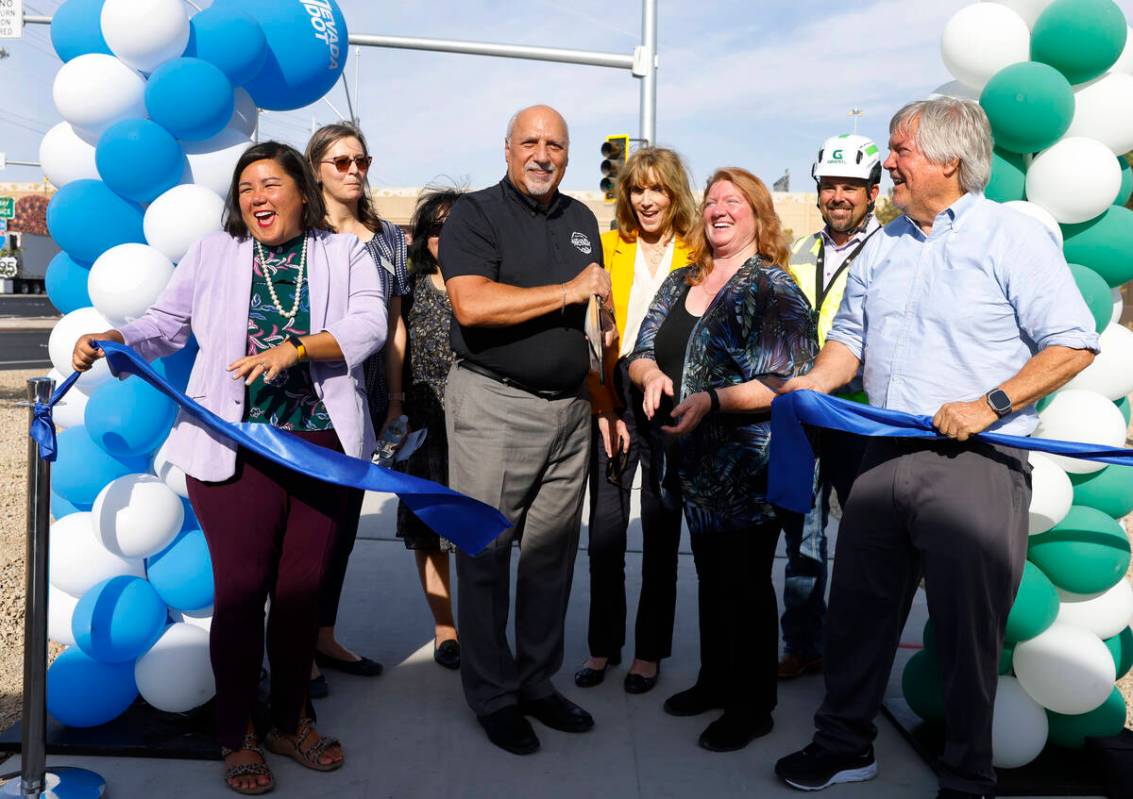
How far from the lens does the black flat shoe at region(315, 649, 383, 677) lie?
4.04m

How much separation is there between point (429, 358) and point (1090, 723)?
2.79 meters

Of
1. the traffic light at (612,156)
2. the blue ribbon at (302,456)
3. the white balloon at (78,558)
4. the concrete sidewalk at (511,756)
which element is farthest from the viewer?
the traffic light at (612,156)

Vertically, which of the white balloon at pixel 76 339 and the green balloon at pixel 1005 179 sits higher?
the green balloon at pixel 1005 179

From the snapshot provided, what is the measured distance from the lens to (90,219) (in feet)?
10.9

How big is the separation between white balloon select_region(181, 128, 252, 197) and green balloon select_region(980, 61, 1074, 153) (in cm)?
256

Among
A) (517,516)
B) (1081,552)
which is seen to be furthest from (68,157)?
(1081,552)

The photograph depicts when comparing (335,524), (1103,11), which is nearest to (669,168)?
(1103,11)

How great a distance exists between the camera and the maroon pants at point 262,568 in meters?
3.05

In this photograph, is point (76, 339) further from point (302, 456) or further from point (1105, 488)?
point (1105, 488)

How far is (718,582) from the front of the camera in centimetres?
355

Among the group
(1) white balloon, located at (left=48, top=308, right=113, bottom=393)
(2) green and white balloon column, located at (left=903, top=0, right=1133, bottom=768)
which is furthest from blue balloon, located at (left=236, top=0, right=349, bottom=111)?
(2) green and white balloon column, located at (left=903, top=0, right=1133, bottom=768)

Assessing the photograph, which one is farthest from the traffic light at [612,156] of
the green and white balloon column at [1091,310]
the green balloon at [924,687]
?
the green balloon at [924,687]

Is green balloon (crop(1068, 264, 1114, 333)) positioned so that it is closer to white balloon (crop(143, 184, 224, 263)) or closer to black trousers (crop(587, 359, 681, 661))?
black trousers (crop(587, 359, 681, 661))

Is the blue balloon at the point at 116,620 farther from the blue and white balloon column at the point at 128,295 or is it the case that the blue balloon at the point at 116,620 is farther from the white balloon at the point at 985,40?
the white balloon at the point at 985,40
